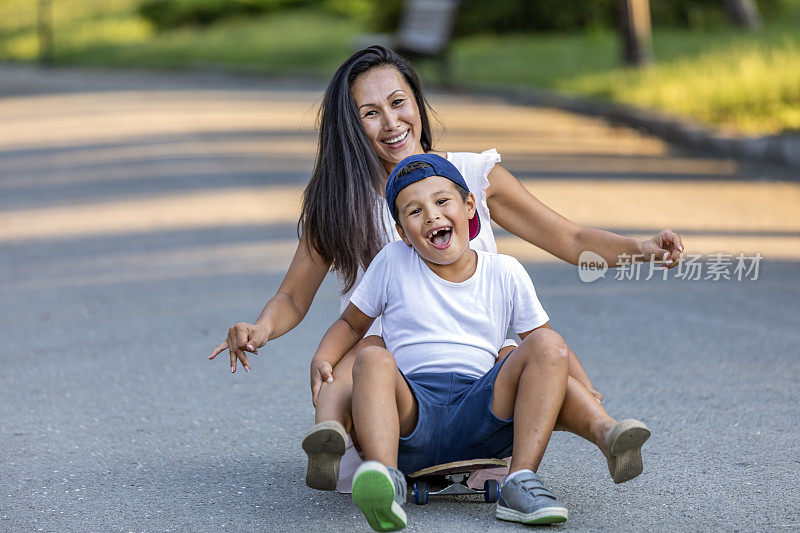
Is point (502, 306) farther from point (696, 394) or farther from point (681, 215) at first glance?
point (681, 215)

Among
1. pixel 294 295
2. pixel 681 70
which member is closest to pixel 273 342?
pixel 294 295

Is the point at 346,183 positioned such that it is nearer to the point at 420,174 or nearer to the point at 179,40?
the point at 420,174

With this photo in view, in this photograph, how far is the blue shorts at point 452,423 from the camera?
3.30m

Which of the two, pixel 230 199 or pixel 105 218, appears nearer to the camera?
pixel 105 218

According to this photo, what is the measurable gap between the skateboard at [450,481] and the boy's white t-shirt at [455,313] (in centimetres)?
26

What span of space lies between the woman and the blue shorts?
0.35 meters

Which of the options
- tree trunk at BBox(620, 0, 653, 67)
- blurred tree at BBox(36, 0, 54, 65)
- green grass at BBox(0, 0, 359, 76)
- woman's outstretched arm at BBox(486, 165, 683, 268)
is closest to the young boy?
woman's outstretched arm at BBox(486, 165, 683, 268)

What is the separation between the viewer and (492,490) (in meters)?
3.43

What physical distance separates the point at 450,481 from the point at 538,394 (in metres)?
0.45

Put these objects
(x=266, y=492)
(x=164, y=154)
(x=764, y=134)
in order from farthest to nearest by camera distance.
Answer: (x=164, y=154)
(x=764, y=134)
(x=266, y=492)

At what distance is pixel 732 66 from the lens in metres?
13.6

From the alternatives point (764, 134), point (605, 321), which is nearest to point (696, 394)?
point (605, 321)

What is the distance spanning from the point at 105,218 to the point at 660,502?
254 inches

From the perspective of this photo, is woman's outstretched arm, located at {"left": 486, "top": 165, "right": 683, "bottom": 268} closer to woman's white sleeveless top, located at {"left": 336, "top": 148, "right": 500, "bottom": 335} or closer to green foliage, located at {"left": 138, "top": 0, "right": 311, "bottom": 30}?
woman's white sleeveless top, located at {"left": 336, "top": 148, "right": 500, "bottom": 335}
